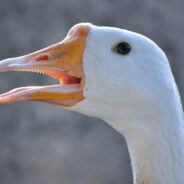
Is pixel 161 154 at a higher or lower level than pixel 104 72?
lower

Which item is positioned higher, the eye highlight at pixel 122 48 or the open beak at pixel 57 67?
the eye highlight at pixel 122 48

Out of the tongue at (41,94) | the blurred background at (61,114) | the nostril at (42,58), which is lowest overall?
the blurred background at (61,114)

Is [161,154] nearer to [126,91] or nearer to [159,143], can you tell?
[159,143]

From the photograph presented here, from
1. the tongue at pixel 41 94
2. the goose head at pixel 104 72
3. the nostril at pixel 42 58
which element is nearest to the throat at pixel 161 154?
the goose head at pixel 104 72

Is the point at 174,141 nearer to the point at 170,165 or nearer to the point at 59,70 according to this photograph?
the point at 170,165

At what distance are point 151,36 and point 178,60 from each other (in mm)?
444

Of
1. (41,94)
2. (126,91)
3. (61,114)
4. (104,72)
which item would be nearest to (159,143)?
(126,91)

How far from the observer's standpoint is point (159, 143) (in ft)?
5.11

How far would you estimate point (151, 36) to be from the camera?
4.75 m

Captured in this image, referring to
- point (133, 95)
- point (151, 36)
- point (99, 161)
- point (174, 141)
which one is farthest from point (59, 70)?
point (151, 36)

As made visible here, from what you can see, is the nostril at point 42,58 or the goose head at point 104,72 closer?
the goose head at point 104,72

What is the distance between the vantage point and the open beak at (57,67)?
1.59 m

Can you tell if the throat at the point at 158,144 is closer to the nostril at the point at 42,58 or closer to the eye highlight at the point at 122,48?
the eye highlight at the point at 122,48

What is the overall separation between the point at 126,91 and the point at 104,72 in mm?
119
